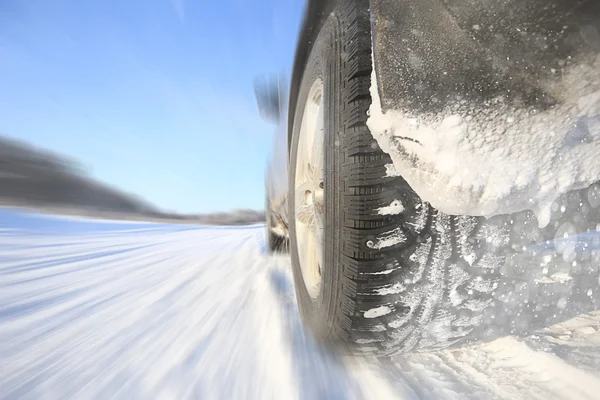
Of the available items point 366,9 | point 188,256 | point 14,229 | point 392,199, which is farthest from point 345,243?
point 14,229

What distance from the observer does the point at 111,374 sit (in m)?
1.05

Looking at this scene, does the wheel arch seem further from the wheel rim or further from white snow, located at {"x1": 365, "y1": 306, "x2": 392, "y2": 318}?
white snow, located at {"x1": 365, "y1": 306, "x2": 392, "y2": 318}

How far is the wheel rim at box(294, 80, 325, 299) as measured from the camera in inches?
51.6

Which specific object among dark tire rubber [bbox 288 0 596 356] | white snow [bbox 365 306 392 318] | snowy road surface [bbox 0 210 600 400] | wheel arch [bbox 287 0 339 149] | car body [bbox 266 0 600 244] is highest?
wheel arch [bbox 287 0 339 149]

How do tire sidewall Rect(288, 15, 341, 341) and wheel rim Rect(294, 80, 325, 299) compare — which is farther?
wheel rim Rect(294, 80, 325, 299)

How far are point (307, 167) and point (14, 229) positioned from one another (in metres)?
5.22

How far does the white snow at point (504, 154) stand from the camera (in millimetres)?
694

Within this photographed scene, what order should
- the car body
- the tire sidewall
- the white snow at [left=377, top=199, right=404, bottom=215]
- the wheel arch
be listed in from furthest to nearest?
the wheel arch, the tire sidewall, the white snow at [left=377, top=199, right=404, bottom=215], the car body

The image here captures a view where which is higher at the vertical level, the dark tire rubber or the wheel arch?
the wheel arch

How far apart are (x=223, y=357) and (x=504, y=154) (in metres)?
0.98

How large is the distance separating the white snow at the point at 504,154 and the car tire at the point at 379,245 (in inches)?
4.7

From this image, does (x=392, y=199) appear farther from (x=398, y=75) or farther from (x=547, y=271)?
(x=547, y=271)

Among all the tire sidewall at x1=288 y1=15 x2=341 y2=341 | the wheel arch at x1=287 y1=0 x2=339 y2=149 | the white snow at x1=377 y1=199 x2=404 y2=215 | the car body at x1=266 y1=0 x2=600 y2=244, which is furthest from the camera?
the wheel arch at x1=287 y1=0 x2=339 y2=149

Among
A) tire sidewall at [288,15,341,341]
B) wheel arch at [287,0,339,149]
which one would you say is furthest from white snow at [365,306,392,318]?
wheel arch at [287,0,339,149]
